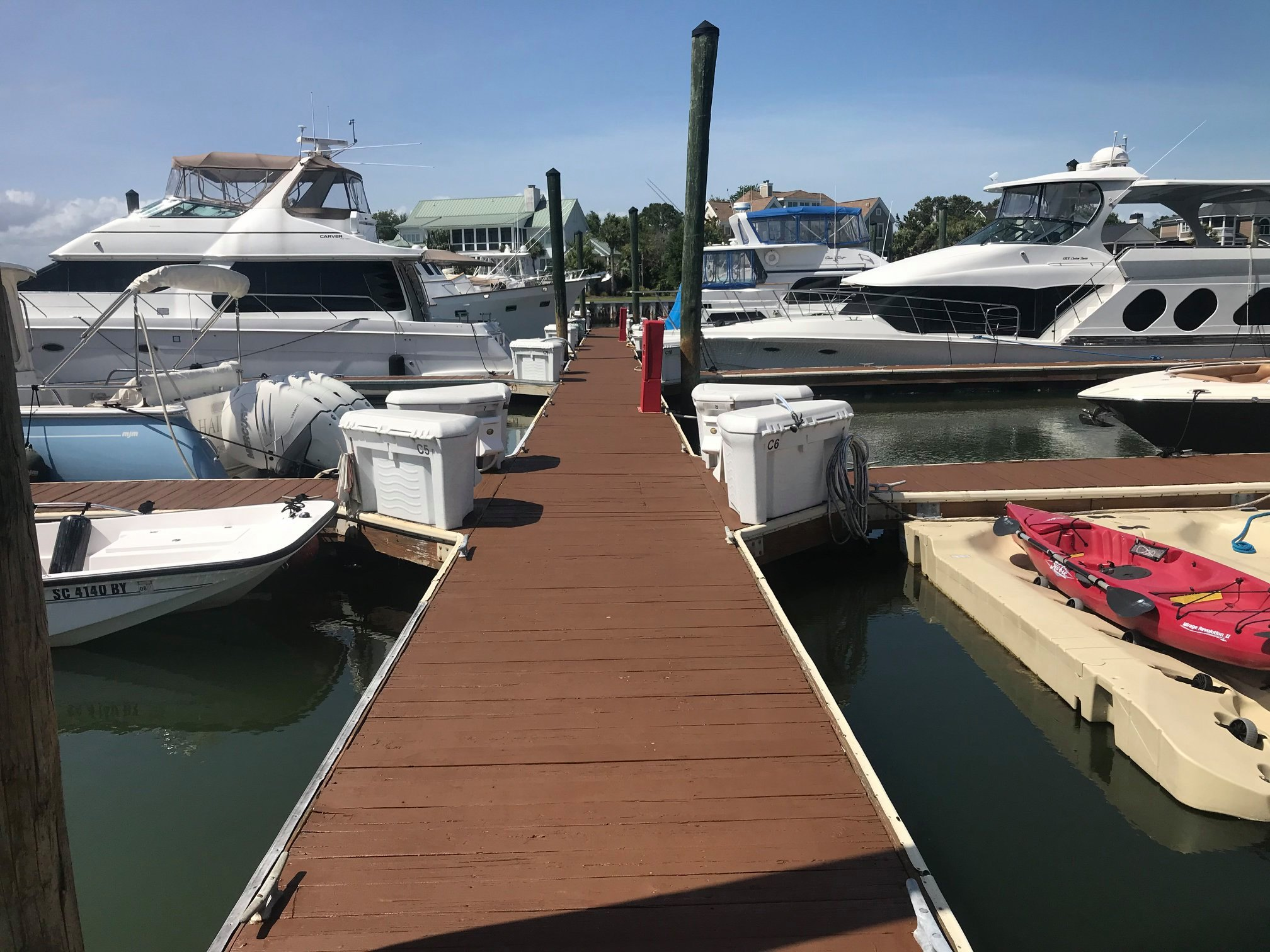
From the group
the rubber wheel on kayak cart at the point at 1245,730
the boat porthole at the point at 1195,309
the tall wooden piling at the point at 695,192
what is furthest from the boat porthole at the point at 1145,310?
the rubber wheel on kayak cart at the point at 1245,730

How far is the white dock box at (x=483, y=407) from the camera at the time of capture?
813 cm

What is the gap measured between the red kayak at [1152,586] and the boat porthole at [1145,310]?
1317 centimetres

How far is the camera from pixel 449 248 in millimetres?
50375

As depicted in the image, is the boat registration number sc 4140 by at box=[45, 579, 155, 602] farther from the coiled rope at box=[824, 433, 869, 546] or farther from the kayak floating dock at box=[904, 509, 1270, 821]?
the kayak floating dock at box=[904, 509, 1270, 821]

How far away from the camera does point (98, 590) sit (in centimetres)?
562

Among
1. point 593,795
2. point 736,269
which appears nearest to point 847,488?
point 593,795

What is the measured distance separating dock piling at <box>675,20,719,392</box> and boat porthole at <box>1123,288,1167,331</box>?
10.6 m

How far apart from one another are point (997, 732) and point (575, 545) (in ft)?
9.88

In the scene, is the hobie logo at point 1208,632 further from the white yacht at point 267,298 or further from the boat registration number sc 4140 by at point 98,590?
the white yacht at point 267,298

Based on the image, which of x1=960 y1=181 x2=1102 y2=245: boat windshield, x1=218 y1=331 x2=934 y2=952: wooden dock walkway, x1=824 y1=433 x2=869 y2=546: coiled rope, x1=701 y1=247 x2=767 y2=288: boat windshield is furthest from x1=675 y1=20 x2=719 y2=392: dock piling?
x1=701 y1=247 x2=767 y2=288: boat windshield

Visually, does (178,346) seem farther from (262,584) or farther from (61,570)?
(61,570)

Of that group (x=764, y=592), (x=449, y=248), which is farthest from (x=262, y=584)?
(x=449, y=248)

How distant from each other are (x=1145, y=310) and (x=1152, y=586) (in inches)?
571

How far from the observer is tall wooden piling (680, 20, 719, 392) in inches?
399
